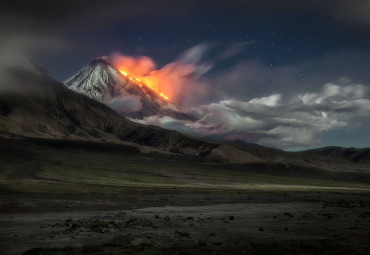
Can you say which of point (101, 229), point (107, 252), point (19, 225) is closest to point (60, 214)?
point (19, 225)

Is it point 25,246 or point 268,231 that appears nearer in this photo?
point 25,246

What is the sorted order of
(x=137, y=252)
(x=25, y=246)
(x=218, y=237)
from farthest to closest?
1. (x=218, y=237)
2. (x=25, y=246)
3. (x=137, y=252)

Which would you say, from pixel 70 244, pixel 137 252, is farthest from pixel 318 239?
pixel 70 244

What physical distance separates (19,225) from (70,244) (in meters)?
17.8

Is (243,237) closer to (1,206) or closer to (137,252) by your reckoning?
(137,252)

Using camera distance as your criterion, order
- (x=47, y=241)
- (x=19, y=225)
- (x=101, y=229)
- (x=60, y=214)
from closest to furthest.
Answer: (x=47, y=241)
(x=101, y=229)
(x=19, y=225)
(x=60, y=214)

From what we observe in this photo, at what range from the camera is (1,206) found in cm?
7281

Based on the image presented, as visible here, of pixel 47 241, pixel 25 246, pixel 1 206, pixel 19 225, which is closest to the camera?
pixel 25 246

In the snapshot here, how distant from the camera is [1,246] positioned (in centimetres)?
3450

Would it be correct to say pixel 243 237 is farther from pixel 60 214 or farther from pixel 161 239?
pixel 60 214

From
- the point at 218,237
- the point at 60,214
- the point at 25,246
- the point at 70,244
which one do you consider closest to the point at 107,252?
the point at 70,244

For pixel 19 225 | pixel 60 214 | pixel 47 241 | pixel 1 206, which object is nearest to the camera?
pixel 47 241

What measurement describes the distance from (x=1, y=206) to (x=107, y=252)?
51.0m

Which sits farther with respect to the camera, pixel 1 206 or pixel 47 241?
pixel 1 206
